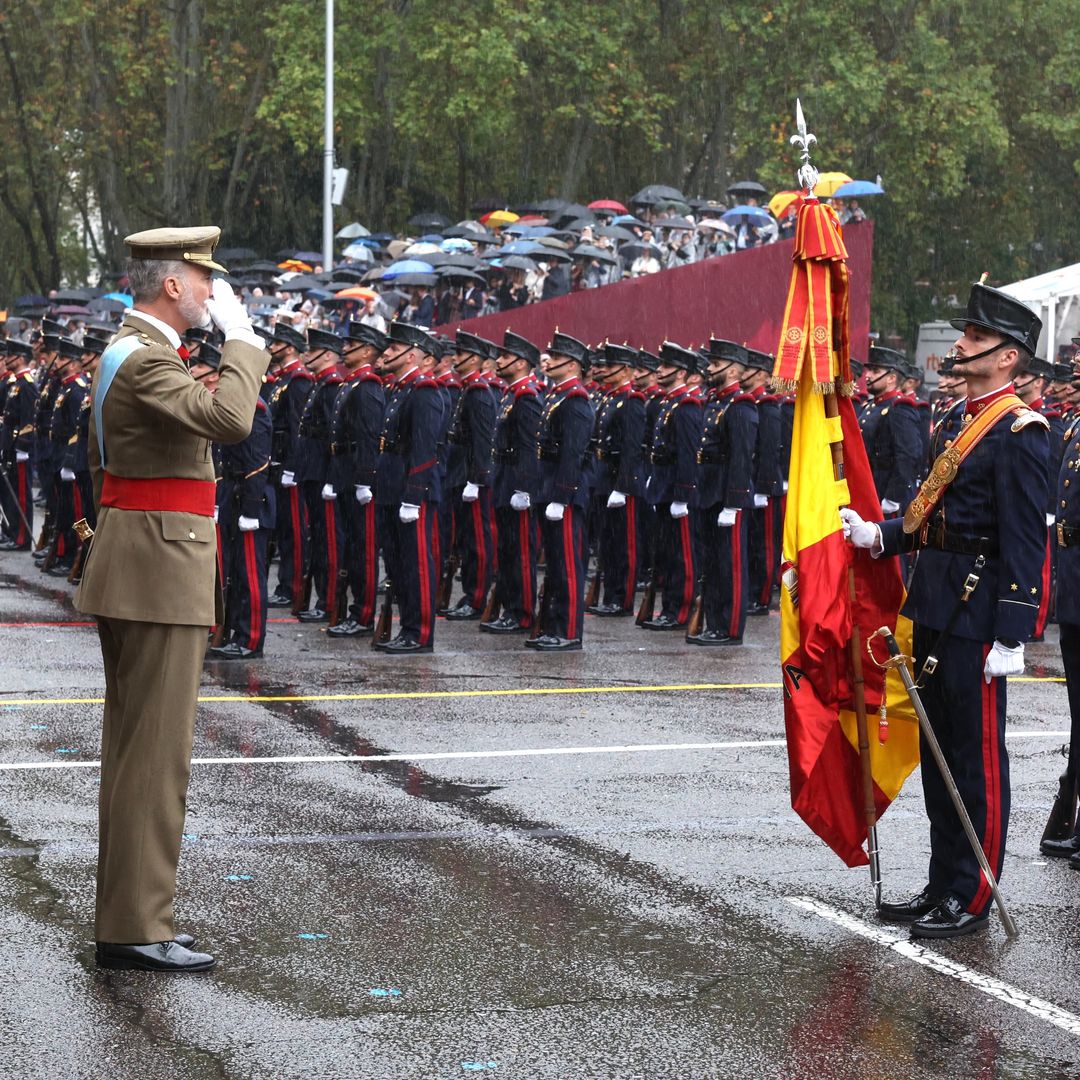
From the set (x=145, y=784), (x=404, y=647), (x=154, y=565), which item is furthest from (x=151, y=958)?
(x=404, y=647)

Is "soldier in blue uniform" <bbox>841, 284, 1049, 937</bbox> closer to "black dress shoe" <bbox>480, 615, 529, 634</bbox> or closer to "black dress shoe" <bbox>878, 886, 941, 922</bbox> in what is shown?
"black dress shoe" <bbox>878, 886, 941, 922</bbox>

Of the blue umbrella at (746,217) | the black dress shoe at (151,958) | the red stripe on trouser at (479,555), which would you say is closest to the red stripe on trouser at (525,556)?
the red stripe on trouser at (479,555)

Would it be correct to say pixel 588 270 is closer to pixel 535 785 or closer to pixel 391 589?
pixel 391 589

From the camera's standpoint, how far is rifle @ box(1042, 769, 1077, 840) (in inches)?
295

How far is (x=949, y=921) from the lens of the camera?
6.25 meters

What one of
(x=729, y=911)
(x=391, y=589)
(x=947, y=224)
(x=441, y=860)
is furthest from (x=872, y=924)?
(x=947, y=224)

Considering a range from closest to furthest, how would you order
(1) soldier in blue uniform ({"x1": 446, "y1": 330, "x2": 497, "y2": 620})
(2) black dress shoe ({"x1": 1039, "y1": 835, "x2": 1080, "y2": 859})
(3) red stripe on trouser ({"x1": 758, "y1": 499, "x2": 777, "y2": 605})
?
(2) black dress shoe ({"x1": 1039, "y1": 835, "x2": 1080, "y2": 859}), (1) soldier in blue uniform ({"x1": 446, "y1": 330, "x2": 497, "y2": 620}), (3) red stripe on trouser ({"x1": 758, "y1": 499, "x2": 777, "y2": 605})

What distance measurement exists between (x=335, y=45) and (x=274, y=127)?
2104 millimetres

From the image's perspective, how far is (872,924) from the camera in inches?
250

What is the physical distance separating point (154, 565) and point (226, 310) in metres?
0.77

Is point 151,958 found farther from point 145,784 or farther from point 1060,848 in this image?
point 1060,848

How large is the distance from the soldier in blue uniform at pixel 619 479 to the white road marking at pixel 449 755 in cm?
610

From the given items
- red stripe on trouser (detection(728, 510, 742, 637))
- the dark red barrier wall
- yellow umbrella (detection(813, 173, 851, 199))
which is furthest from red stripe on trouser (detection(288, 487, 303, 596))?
yellow umbrella (detection(813, 173, 851, 199))

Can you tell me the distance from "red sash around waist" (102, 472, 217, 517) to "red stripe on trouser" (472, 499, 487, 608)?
31.0ft
